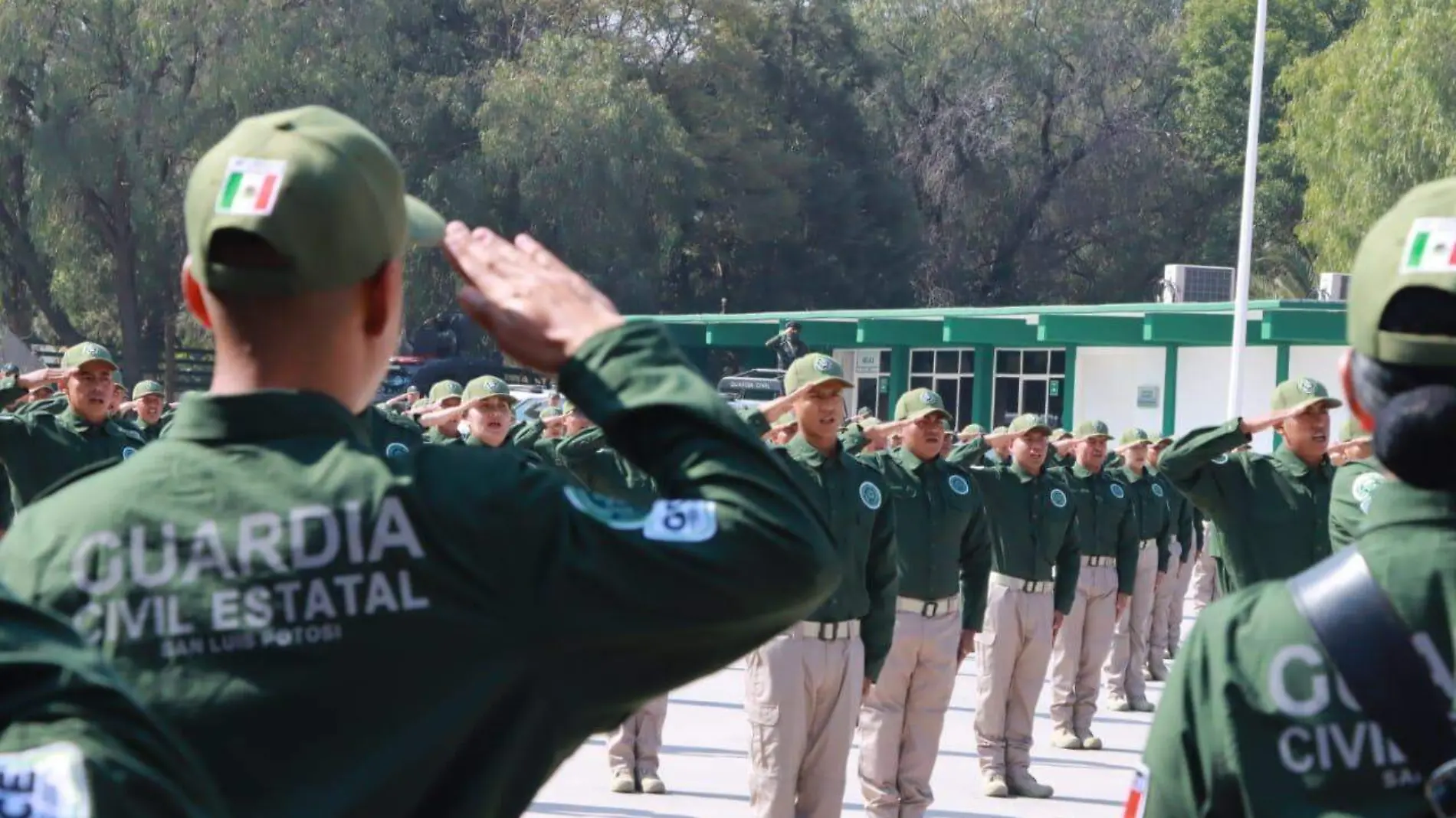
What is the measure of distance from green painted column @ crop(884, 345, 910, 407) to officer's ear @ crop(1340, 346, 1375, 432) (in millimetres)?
41456

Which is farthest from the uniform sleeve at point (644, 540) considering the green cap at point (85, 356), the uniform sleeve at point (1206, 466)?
the green cap at point (85, 356)

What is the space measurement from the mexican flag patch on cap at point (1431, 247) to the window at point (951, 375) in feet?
133

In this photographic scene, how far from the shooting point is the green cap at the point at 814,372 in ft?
29.8

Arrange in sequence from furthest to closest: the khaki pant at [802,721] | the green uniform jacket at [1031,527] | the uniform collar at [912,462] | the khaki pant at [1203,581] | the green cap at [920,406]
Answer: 1. the khaki pant at [1203,581]
2. the green uniform jacket at [1031,527]
3. the green cap at [920,406]
4. the uniform collar at [912,462]
5. the khaki pant at [802,721]

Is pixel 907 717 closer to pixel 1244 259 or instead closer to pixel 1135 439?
pixel 1135 439

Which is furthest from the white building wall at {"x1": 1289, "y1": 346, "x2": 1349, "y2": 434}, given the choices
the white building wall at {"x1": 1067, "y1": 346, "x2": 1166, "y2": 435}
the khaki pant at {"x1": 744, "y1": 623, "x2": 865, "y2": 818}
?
the khaki pant at {"x1": 744, "y1": 623, "x2": 865, "y2": 818}

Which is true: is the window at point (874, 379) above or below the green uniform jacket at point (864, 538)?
below

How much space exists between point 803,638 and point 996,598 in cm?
402

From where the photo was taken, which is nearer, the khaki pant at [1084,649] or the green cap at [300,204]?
the green cap at [300,204]

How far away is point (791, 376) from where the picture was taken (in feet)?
30.5

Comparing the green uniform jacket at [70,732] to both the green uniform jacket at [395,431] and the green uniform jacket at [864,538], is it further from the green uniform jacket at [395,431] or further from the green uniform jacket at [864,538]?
the green uniform jacket at [395,431]

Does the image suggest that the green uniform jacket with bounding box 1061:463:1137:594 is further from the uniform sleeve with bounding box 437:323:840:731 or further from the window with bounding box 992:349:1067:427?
the window with bounding box 992:349:1067:427

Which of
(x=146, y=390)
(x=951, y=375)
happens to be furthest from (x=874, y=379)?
(x=146, y=390)

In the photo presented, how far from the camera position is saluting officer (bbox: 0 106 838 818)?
204 centimetres
